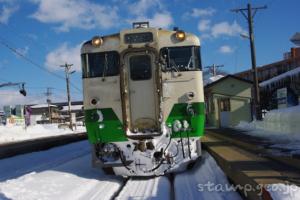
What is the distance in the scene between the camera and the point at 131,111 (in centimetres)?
1153

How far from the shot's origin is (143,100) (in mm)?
11578

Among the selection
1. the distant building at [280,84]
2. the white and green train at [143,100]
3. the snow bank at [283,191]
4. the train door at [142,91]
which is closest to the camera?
the snow bank at [283,191]

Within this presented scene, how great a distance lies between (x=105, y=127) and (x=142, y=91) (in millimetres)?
1230

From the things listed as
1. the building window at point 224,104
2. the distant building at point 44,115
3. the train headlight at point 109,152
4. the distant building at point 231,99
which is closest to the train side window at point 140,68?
the train headlight at point 109,152

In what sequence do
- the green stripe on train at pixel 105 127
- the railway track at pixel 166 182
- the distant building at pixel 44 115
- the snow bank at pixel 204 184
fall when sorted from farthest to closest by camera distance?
the distant building at pixel 44 115 → the green stripe on train at pixel 105 127 → the snow bank at pixel 204 184 → the railway track at pixel 166 182

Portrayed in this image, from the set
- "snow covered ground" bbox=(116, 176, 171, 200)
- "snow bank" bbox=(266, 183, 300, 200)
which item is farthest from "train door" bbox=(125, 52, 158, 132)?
"snow bank" bbox=(266, 183, 300, 200)

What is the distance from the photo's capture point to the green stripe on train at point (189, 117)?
11281mm

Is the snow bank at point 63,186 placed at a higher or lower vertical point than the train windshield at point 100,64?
lower

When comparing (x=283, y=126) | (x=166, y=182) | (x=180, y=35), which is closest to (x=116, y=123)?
(x=166, y=182)

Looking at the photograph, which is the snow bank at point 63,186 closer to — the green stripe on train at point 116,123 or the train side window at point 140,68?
the green stripe on train at point 116,123

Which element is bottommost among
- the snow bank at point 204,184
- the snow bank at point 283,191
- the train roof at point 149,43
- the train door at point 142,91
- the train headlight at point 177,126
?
the snow bank at point 204,184

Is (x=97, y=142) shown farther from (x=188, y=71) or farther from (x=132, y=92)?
(x=188, y=71)

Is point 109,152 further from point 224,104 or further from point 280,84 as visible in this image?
point 224,104

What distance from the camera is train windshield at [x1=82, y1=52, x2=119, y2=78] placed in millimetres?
11734
